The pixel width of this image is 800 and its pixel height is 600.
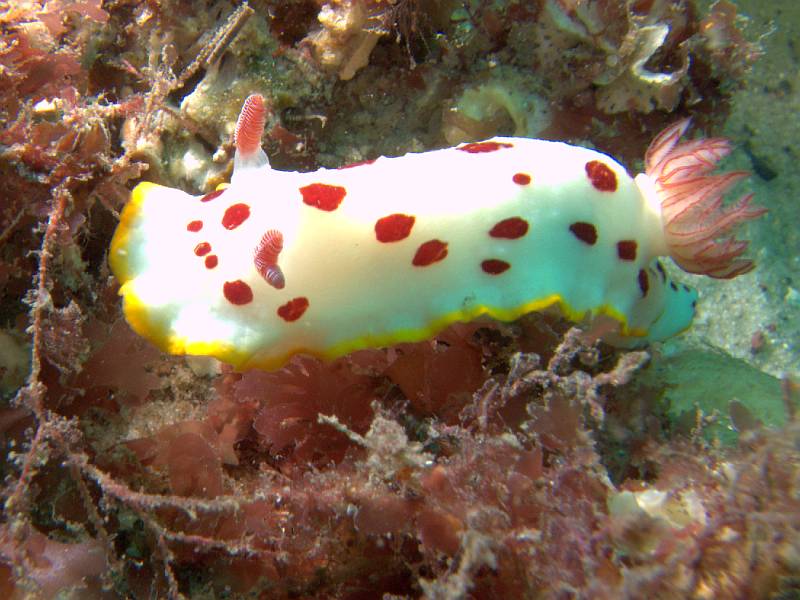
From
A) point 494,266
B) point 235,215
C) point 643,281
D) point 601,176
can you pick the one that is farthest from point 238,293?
point 643,281

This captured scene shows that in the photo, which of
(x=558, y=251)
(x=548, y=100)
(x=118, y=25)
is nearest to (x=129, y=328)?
(x=118, y=25)

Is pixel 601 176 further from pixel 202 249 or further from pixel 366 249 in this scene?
pixel 202 249

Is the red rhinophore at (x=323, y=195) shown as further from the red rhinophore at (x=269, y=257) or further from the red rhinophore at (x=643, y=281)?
the red rhinophore at (x=643, y=281)

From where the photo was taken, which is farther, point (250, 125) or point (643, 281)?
point (643, 281)

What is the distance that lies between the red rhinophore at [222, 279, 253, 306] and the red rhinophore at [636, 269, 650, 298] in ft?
6.80

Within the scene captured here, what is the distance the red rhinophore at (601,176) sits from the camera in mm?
2936

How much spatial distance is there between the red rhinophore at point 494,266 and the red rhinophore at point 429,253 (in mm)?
210

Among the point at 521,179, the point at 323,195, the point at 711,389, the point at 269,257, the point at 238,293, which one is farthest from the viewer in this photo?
the point at 711,389

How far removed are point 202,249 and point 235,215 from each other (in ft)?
0.72

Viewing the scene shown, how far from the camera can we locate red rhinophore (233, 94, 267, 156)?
2.68m

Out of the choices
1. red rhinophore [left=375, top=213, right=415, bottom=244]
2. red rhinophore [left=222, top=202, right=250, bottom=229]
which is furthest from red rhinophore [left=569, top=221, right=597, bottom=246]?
red rhinophore [left=222, top=202, right=250, bottom=229]

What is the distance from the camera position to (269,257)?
240 cm

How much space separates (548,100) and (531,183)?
55.9 inches

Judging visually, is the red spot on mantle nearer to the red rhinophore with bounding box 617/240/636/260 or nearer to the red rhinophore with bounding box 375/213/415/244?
the red rhinophore with bounding box 375/213/415/244
